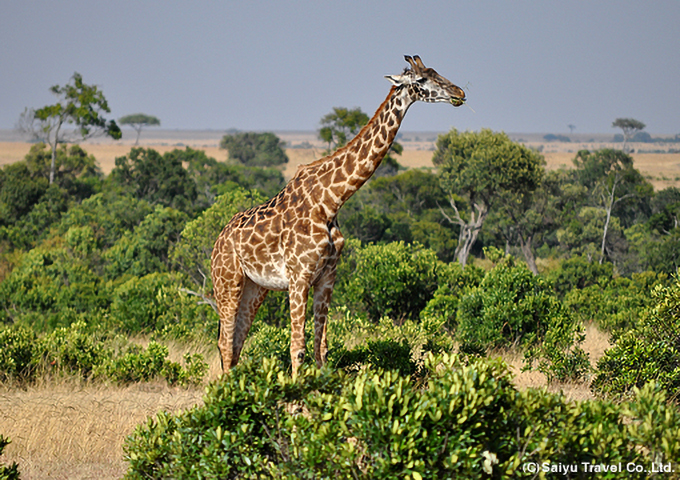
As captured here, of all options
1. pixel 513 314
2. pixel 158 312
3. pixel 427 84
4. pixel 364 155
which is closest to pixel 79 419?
pixel 364 155

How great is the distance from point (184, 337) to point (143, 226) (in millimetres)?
14654

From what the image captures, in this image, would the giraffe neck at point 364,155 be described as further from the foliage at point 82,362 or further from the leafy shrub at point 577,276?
the leafy shrub at point 577,276

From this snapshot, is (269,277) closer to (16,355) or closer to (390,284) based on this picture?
(16,355)

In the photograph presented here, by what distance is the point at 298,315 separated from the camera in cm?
654

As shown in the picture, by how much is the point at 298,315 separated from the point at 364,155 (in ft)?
5.71

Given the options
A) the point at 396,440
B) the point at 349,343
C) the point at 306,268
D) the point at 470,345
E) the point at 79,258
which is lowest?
the point at 79,258

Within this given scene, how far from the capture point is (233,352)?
757 cm

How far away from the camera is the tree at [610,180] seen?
36938 mm

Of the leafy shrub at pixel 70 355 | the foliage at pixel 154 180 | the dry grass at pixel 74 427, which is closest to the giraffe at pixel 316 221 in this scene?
the dry grass at pixel 74 427

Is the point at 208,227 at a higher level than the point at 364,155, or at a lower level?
lower

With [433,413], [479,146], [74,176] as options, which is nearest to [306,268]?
[433,413]

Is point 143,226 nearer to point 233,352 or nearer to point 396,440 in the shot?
point 233,352

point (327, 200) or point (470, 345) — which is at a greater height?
point (327, 200)

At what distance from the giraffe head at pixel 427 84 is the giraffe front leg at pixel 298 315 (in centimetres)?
217
